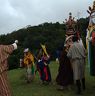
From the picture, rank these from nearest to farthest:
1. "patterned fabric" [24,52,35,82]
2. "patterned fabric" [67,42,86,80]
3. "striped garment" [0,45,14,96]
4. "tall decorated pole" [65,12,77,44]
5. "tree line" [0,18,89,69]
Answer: "striped garment" [0,45,14,96] < "patterned fabric" [67,42,86,80] < "tall decorated pole" [65,12,77,44] < "patterned fabric" [24,52,35,82] < "tree line" [0,18,89,69]

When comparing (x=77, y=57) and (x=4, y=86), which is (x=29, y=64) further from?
(x=4, y=86)

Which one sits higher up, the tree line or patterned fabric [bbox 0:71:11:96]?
the tree line

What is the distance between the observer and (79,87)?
49.3 ft

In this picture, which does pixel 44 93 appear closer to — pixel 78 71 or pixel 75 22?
pixel 78 71

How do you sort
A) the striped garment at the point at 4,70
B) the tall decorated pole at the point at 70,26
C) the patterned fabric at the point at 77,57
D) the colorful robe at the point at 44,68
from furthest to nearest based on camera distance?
1. the colorful robe at the point at 44,68
2. the tall decorated pole at the point at 70,26
3. the patterned fabric at the point at 77,57
4. the striped garment at the point at 4,70

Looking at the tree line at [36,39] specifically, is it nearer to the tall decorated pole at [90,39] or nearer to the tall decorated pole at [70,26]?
the tall decorated pole at [70,26]

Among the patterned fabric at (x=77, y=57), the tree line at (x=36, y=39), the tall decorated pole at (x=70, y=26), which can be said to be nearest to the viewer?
the patterned fabric at (x=77, y=57)

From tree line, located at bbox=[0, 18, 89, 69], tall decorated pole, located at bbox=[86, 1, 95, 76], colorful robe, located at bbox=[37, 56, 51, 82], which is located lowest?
colorful robe, located at bbox=[37, 56, 51, 82]

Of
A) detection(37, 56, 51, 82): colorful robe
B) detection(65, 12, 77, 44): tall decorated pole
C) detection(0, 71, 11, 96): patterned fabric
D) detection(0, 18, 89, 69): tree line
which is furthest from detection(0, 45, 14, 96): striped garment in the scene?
detection(0, 18, 89, 69): tree line

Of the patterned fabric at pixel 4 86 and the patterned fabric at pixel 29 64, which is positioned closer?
the patterned fabric at pixel 4 86

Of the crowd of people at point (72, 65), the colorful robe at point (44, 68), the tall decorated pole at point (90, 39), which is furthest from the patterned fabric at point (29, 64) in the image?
the tall decorated pole at point (90, 39)

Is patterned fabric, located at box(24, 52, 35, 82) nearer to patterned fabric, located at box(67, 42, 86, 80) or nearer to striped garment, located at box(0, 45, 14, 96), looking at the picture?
patterned fabric, located at box(67, 42, 86, 80)

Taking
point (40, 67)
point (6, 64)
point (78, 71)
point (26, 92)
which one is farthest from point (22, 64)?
point (6, 64)

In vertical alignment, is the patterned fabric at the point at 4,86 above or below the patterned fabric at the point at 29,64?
below
